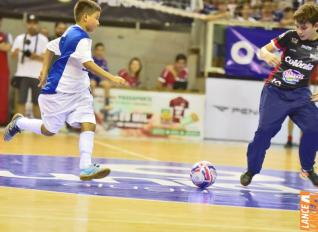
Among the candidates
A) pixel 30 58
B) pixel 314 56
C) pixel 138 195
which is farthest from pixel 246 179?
pixel 30 58

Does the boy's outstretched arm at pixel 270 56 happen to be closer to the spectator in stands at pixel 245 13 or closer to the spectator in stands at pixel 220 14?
the spectator in stands at pixel 220 14

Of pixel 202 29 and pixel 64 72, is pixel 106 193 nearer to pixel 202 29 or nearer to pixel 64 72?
pixel 64 72

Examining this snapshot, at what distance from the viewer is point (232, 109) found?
17.1 m

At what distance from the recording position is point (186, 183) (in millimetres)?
8516

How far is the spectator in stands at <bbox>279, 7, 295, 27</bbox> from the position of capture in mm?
16734

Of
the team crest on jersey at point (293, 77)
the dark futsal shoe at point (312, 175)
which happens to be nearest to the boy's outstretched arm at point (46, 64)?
the team crest on jersey at point (293, 77)

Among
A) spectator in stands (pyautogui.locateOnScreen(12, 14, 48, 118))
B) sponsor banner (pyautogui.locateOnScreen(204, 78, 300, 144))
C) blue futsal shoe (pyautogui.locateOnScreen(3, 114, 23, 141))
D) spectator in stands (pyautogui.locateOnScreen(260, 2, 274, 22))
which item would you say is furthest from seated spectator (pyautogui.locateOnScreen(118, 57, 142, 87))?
blue futsal shoe (pyautogui.locateOnScreen(3, 114, 23, 141))

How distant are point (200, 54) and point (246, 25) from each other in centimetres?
154

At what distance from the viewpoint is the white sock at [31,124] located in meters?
8.42

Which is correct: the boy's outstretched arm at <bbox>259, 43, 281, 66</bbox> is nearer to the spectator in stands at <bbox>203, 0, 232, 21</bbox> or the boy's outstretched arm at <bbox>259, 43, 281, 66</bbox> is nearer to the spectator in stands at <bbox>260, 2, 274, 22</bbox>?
the spectator in stands at <bbox>203, 0, 232, 21</bbox>

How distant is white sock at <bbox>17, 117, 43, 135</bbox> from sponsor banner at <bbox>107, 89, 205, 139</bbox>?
7808mm

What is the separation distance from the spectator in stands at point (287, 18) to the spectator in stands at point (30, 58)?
516 cm

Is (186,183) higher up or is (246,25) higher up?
(246,25)

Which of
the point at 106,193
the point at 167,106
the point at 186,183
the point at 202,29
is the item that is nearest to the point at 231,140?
the point at 167,106
